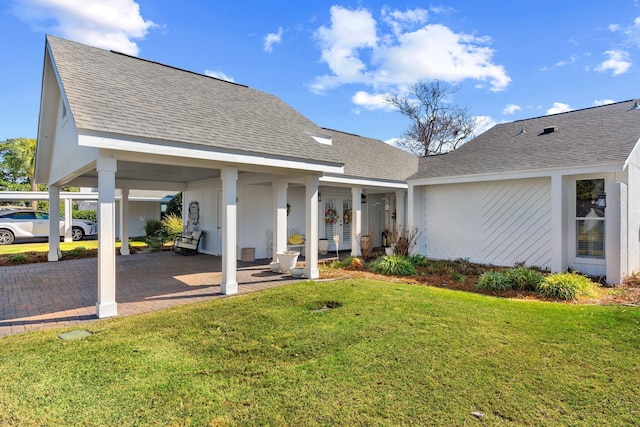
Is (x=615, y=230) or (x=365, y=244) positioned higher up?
(x=615, y=230)

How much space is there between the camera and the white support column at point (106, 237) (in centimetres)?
535

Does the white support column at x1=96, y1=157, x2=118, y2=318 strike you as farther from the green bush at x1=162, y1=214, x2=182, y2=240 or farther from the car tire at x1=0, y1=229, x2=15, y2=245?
the car tire at x1=0, y1=229, x2=15, y2=245

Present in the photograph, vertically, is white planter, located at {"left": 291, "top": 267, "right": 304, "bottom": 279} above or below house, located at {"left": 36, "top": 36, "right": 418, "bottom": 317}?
below

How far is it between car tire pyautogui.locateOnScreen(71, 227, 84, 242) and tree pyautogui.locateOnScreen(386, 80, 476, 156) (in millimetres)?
24320

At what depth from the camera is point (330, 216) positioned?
1409 centimetres

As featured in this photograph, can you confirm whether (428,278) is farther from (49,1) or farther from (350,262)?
(49,1)

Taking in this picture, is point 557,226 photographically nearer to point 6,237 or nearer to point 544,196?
point 544,196

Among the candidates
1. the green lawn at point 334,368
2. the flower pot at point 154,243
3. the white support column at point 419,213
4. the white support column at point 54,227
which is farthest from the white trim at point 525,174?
the white support column at point 54,227

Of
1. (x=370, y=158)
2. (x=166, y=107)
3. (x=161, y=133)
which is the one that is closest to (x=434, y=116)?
(x=370, y=158)

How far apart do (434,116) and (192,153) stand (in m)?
27.4

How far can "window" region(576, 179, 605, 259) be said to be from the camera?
8.45m

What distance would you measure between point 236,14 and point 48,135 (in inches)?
269

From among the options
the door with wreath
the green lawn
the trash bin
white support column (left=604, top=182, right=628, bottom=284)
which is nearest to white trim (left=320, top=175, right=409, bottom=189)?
the door with wreath

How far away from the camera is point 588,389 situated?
123 inches
